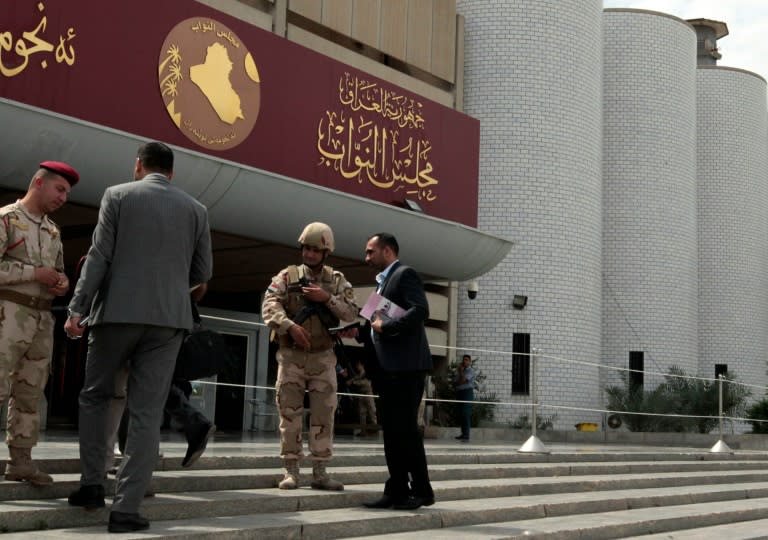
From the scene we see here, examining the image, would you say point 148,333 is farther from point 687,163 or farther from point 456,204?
point 687,163

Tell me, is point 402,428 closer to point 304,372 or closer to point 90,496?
point 304,372

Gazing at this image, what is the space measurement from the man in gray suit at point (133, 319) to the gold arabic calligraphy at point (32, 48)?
5302mm

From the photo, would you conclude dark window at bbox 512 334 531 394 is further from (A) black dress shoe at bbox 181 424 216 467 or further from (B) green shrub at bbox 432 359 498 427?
(A) black dress shoe at bbox 181 424 216 467

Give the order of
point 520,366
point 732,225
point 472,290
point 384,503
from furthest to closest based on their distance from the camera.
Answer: point 732,225 < point 520,366 < point 472,290 < point 384,503

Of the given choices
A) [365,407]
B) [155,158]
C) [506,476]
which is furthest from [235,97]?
[155,158]

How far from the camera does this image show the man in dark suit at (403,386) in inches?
258

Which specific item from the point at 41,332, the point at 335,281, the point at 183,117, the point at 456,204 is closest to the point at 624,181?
the point at 456,204

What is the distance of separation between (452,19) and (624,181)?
28.8ft

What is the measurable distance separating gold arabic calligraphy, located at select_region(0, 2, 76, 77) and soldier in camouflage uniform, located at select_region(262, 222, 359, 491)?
4.49 meters

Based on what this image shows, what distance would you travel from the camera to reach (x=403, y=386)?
21.6 ft

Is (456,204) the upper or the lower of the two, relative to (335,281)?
upper

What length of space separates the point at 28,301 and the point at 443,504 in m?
3.34

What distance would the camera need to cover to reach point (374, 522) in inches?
242

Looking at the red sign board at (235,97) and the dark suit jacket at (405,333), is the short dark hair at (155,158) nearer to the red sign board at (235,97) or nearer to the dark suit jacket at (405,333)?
the dark suit jacket at (405,333)
